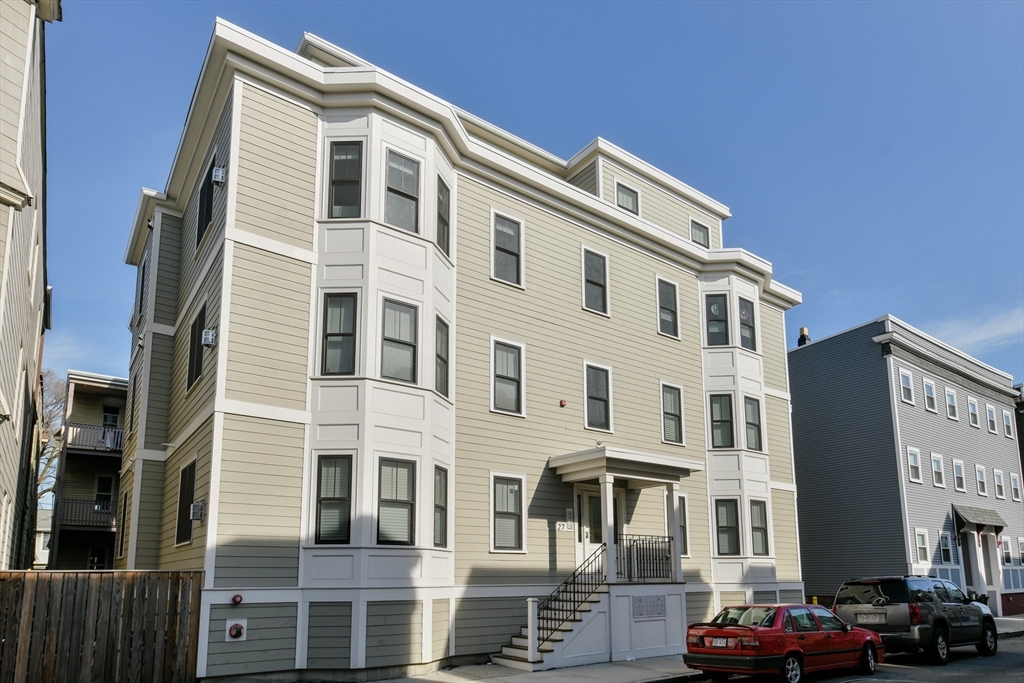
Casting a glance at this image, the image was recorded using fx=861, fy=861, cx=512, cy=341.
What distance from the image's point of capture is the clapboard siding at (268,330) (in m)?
14.3

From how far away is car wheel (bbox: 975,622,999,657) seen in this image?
64.0 ft

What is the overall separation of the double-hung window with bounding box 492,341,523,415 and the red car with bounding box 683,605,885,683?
5849 mm

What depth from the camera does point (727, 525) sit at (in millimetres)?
22078

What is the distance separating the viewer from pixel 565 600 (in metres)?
17.4

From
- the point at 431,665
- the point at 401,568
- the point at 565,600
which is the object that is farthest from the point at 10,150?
the point at 565,600

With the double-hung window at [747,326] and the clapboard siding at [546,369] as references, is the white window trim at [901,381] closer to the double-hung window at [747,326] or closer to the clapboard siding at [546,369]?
the double-hung window at [747,326]

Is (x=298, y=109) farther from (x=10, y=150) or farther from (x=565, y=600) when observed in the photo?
(x=565, y=600)

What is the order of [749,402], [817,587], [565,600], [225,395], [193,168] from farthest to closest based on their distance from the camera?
[817,587]
[749,402]
[193,168]
[565,600]
[225,395]

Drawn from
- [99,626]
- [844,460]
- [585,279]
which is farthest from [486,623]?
[844,460]

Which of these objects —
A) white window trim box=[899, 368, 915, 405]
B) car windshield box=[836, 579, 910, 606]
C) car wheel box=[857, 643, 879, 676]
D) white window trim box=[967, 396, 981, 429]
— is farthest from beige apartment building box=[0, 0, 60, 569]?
white window trim box=[967, 396, 981, 429]

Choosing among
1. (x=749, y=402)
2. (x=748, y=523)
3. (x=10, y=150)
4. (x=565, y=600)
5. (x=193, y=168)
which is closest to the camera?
(x=10, y=150)

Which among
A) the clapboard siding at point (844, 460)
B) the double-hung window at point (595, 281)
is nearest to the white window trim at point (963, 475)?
the clapboard siding at point (844, 460)

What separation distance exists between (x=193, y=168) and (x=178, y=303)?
3.04m

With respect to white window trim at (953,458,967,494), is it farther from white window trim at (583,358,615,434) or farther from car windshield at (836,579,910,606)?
white window trim at (583,358,615,434)
